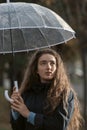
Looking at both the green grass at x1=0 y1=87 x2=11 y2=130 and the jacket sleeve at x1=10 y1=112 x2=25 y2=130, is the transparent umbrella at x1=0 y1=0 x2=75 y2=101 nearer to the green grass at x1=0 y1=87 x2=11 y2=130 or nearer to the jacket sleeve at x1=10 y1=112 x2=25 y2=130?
the jacket sleeve at x1=10 y1=112 x2=25 y2=130

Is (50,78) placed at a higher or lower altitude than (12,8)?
lower

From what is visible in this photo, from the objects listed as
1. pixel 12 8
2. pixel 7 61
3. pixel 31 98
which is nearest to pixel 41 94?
pixel 31 98

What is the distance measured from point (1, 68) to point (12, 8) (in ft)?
33.9

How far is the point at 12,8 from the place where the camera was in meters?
5.36

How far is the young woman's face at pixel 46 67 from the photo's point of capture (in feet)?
16.3

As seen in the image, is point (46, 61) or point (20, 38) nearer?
point (46, 61)

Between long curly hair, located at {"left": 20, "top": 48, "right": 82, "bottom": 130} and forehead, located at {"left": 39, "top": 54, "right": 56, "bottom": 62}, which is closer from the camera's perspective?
long curly hair, located at {"left": 20, "top": 48, "right": 82, "bottom": 130}

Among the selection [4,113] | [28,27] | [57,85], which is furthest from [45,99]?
[4,113]

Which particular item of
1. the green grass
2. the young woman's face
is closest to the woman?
the young woman's face

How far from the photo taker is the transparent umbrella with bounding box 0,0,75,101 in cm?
537

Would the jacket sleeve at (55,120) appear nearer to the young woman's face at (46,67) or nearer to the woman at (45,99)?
the woman at (45,99)

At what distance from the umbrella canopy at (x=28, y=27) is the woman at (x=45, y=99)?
0.43m

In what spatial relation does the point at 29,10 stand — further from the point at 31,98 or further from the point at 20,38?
the point at 31,98

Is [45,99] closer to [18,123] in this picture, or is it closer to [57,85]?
[57,85]
